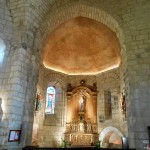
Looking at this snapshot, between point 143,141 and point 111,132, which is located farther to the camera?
point 111,132

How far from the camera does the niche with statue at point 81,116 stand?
1224cm

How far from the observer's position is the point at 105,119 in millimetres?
12766

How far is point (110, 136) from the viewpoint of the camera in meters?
12.9

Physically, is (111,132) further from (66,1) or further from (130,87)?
(66,1)

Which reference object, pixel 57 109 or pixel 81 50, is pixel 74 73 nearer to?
pixel 81 50

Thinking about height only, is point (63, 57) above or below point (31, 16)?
above

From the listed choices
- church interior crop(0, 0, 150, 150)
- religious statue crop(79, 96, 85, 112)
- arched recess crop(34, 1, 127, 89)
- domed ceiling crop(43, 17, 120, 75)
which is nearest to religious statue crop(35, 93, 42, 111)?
church interior crop(0, 0, 150, 150)

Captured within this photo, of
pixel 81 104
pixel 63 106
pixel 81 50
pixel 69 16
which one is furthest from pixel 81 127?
pixel 69 16

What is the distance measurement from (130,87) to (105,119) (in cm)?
643

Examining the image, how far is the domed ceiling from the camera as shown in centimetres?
1258

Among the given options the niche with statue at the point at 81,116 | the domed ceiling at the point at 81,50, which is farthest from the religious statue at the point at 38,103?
the domed ceiling at the point at 81,50

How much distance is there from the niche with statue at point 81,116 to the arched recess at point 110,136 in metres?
0.47

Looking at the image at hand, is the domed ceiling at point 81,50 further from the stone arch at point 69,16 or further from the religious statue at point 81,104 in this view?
the stone arch at point 69,16

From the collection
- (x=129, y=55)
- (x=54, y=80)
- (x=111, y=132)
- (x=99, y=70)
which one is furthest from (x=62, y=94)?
(x=129, y=55)
